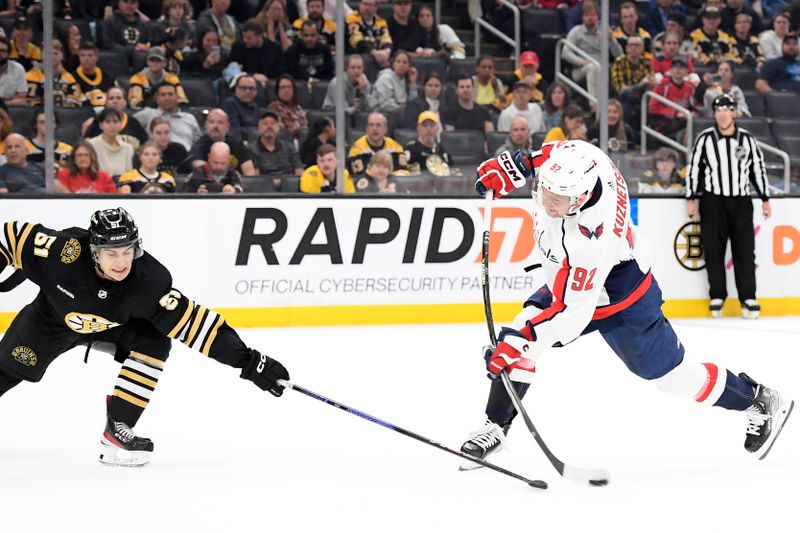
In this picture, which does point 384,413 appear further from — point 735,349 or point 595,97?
point 595,97

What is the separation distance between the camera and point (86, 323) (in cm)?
354

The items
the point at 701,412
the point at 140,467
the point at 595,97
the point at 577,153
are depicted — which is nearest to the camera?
the point at 577,153

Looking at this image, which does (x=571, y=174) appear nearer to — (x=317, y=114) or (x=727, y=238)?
(x=317, y=114)

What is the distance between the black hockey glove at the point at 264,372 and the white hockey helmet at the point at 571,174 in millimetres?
962

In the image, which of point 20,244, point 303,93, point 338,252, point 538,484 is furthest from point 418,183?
point 538,484

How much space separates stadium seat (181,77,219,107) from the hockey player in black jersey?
416cm

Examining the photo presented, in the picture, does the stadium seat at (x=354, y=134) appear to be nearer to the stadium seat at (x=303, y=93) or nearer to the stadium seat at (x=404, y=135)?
the stadium seat at (x=404, y=135)

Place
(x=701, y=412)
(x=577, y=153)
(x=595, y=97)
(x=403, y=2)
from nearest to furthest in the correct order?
1. (x=577, y=153)
2. (x=701, y=412)
3. (x=595, y=97)
4. (x=403, y=2)

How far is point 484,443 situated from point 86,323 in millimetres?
1283

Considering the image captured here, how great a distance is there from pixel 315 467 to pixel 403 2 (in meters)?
5.70

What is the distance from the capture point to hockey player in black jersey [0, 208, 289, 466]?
3.44 m

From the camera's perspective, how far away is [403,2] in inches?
341

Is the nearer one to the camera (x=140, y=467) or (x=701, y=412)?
(x=140, y=467)

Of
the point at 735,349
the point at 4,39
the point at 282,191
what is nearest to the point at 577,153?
the point at 735,349
